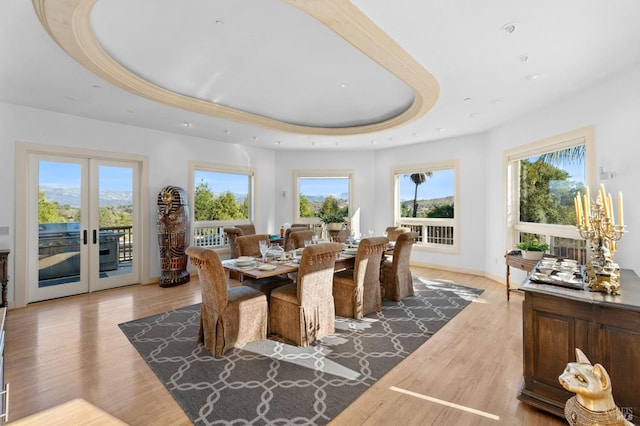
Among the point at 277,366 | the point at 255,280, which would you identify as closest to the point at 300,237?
the point at 255,280

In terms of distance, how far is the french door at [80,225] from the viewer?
4.55 metres

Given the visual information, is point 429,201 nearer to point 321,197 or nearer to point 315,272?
point 321,197

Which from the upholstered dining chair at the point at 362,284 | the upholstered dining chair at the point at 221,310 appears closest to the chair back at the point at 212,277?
the upholstered dining chair at the point at 221,310

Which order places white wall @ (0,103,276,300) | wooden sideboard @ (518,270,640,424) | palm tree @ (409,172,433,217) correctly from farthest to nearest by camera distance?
palm tree @ (409,172,433,217) → white wall @ (0,103,276,300) → wooden sideboard @ (518,270,640,424)

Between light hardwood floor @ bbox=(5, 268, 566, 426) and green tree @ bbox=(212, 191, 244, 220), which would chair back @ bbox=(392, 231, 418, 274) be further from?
green tree @ bbox=(212, 191, 244, 220)

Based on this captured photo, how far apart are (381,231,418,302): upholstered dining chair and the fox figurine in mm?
2823

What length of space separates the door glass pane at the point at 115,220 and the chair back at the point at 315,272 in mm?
4045

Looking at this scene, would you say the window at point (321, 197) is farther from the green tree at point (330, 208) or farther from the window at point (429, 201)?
the window at point (429, 201)

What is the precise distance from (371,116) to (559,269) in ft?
12.3

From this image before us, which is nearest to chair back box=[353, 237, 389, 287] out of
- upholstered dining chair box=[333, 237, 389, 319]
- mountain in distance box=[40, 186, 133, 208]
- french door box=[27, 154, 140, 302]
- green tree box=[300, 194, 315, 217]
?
upholstered dining chair box=[333, 237, 389, 319]

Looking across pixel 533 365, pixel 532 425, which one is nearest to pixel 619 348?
pixel 533 365

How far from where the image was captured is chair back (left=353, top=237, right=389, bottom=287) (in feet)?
11.9

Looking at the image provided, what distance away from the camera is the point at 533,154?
4617 mm

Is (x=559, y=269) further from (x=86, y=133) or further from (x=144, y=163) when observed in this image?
(x=86, y=133)
